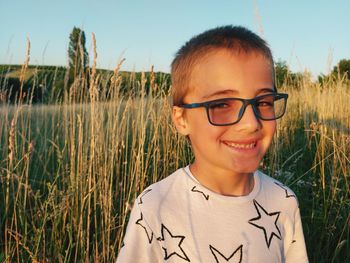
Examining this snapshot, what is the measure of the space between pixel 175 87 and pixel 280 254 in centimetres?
58

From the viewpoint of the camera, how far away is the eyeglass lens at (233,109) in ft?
3.10

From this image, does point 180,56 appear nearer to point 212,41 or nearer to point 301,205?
point 212,41

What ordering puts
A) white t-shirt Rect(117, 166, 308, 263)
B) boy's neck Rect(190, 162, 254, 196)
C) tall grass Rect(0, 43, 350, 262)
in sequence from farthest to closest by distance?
1. tall grass Rect(0, 43, 350, 262)
2. boy's neck Rect(190, 162, 254, 196)
3. white t-shirt Rect(117, 166, 308, 263)

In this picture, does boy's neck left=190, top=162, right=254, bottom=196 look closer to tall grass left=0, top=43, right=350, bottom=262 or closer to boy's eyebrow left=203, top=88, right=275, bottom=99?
boy's eyebrow left=203, top=88, right=275, bottom=99

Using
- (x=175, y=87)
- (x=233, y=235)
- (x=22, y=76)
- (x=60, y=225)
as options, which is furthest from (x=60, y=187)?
(x=233, y=235)

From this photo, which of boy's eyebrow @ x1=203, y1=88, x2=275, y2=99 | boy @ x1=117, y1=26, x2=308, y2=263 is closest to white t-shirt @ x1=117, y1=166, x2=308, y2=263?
boy @ x1=117, y1=26, x2=308, y2=263

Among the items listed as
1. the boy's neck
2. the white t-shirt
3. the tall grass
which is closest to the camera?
the white t-shirt

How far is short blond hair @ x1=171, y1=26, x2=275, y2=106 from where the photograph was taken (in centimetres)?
100

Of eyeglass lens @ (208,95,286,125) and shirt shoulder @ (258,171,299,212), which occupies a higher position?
eyeglass lens @ (208,95,286,125)

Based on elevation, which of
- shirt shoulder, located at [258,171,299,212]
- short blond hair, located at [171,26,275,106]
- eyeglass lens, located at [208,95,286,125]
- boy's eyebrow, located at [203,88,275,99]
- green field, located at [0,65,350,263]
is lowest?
green field, located at [0,65,350,263]

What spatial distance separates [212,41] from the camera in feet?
3.36

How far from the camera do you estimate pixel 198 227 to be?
3.08ft

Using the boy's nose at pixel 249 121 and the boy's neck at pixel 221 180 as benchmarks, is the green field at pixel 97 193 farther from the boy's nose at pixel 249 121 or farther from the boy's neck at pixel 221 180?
the boy's nose at pixel 249 121

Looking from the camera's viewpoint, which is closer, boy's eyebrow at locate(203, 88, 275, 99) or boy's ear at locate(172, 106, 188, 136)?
boy's eyebrow at locate(203, 88, 275, 99)
